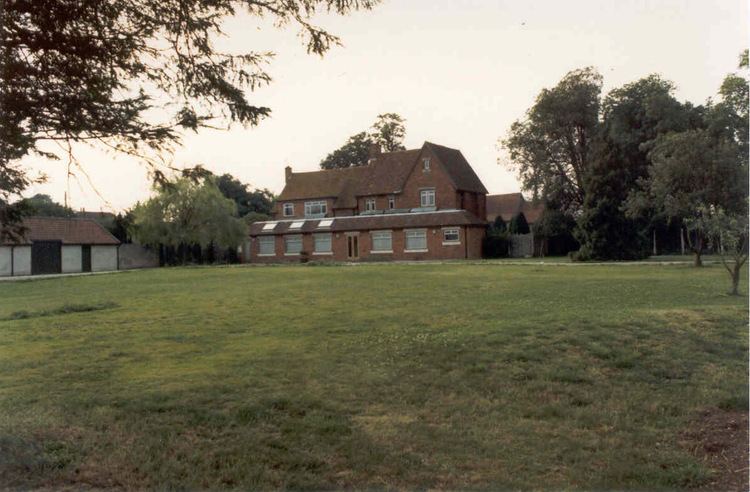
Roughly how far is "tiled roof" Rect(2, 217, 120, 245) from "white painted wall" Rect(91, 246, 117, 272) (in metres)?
0.55

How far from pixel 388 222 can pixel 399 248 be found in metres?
2.33

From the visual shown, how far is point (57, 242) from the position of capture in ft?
151

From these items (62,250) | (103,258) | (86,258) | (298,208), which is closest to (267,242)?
(298,208)

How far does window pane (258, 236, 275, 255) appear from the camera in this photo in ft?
192

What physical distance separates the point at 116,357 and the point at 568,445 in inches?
268

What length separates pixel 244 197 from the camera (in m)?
83.7

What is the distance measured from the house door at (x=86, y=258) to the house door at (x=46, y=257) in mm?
2261

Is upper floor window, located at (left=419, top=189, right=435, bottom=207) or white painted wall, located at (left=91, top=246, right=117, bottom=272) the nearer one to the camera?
white painted wall, located at (left=91, top=246, right=117, bottom=272)

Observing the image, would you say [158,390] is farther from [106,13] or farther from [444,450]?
[106,13]

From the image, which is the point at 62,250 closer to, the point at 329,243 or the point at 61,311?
the point at 329,243

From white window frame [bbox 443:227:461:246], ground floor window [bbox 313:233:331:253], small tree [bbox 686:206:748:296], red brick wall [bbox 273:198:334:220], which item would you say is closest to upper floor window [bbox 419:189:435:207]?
white window frame [bbox 443:227:461:246]

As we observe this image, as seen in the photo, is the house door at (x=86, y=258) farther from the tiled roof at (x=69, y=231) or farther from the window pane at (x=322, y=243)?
the window pane at (x=322, y=243)

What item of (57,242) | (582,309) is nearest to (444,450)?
(582,309)

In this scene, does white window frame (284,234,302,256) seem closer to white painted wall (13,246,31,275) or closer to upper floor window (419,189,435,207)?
upper floor window (419,189,435,207)
